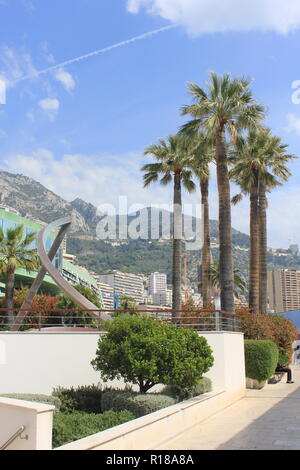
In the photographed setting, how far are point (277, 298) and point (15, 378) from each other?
17162 centimetres

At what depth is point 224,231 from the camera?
19.9m

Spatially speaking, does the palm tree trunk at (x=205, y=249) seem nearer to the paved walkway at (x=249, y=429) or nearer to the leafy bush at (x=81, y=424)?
the paved walkway at (x=249, y=429)

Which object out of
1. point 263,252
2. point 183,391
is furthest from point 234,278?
point 183,391

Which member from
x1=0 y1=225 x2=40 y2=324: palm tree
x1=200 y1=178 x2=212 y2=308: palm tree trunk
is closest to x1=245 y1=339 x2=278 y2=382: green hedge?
x1=200 y1=178 x2=212 y2=308: palm tree trunk

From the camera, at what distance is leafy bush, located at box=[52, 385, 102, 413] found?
39.9 ft

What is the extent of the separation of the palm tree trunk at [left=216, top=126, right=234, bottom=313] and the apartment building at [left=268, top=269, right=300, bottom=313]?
530ft

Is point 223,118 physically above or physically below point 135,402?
above

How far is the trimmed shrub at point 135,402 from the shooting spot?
10609 millimetres

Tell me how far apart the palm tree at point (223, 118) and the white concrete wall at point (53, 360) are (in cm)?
540

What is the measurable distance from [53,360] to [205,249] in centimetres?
1538

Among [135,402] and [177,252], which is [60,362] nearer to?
[135,402]

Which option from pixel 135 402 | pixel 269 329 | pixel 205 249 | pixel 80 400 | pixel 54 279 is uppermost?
pixel 205 249

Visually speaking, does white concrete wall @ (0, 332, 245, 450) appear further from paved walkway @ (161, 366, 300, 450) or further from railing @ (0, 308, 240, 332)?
paved walkway @ (161, 366, 300, 450)

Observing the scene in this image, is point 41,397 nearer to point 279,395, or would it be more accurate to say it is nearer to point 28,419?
point 28,419
